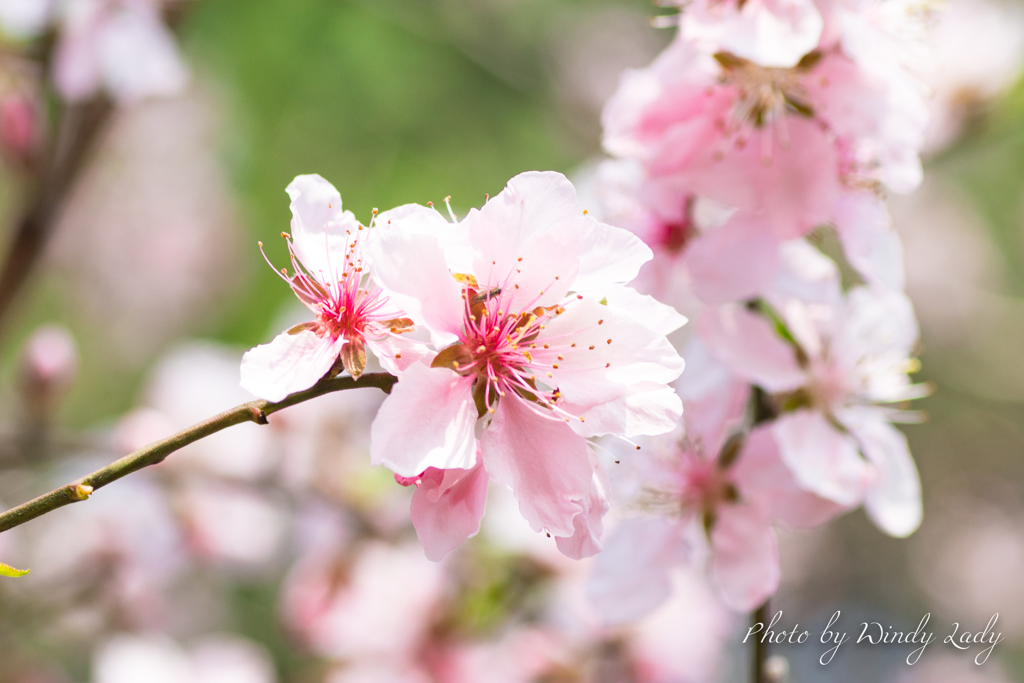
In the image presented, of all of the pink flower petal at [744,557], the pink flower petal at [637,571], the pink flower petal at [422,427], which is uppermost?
the pink flower petal at [422,427]

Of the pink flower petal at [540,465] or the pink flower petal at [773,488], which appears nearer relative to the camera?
the pink flower petal at [540,465]

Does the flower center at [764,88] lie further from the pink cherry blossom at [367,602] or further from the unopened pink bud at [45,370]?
the unopened pink bud at [45,370]

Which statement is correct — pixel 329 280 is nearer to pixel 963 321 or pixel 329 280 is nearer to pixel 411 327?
pixel 411 327

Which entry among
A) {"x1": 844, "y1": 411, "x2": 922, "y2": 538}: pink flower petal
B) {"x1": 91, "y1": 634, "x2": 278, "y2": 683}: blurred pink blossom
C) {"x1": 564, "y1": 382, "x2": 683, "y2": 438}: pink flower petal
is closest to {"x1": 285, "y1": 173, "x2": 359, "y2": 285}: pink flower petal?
{"x1": 564, "y1": 382, "x2": 683, "y2": 438}: pink flower petal

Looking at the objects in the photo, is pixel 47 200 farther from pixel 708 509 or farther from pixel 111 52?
pixel 708 509

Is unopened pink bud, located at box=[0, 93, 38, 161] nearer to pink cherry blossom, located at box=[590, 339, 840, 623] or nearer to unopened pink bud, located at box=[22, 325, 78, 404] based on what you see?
unopened pink bud, located at box=[22, 325, 78, 404]

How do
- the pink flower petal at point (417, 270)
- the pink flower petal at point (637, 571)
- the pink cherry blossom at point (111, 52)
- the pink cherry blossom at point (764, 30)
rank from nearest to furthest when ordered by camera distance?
the pink flower petal at point (417, 270), the pink cherry blossom at point (764, 30), the pink flower petal at point (637, 571), the pink cherry blossom at point (111, 52)

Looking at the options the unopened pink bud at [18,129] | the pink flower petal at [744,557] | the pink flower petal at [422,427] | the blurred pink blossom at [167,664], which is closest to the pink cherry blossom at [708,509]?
the pink flower petal at [744,557]

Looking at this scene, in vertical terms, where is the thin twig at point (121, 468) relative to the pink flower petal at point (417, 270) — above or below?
below
